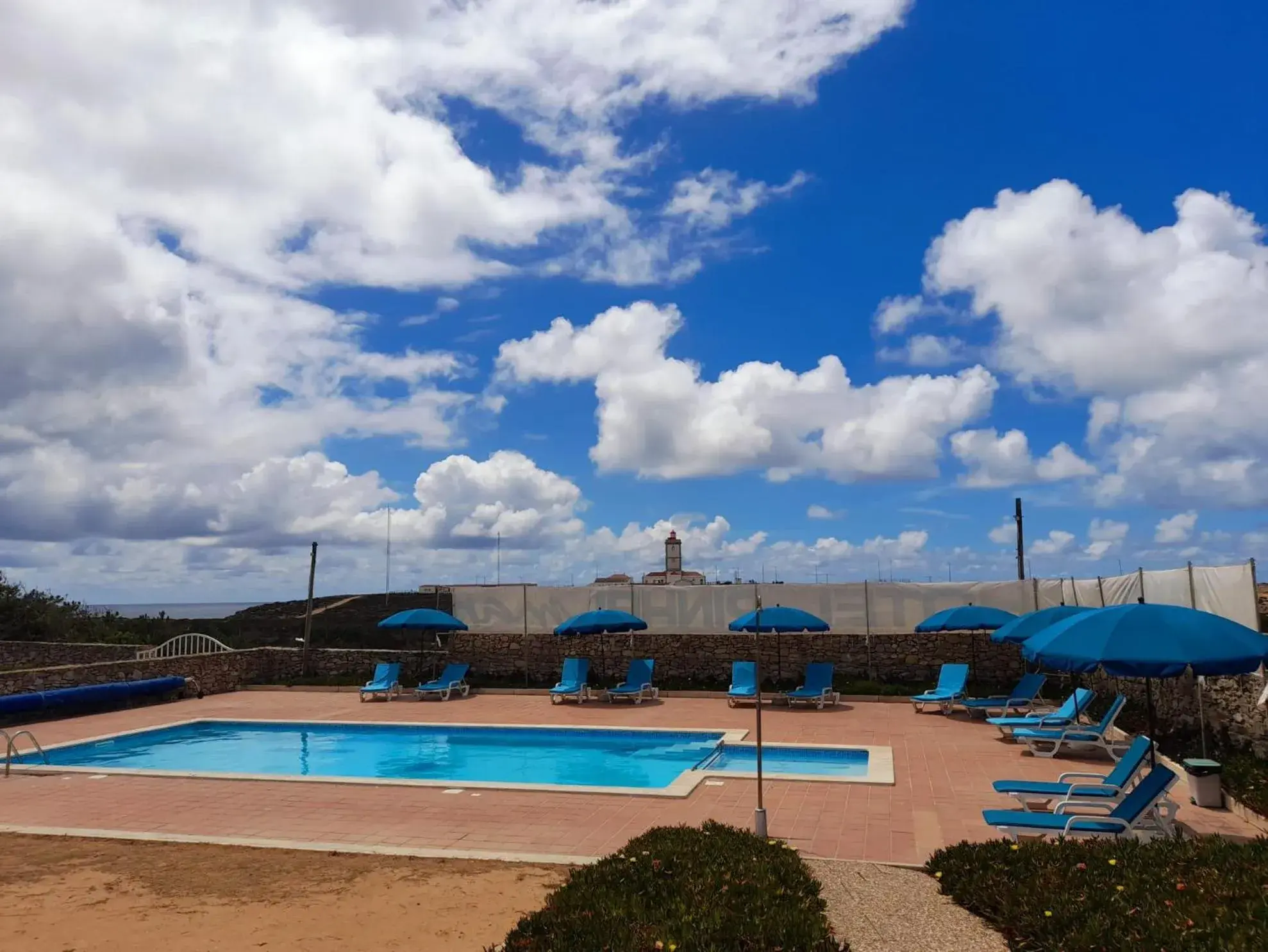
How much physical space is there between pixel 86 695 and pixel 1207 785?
733 inches

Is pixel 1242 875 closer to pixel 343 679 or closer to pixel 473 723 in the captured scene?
pixel 473 723

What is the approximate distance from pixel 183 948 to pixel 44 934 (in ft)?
3.61

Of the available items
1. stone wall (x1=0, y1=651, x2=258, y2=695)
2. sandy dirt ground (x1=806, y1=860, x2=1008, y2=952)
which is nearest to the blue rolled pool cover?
stone wall (x1=0, y1=651, x2=258, y2=695)

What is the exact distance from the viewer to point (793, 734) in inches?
562

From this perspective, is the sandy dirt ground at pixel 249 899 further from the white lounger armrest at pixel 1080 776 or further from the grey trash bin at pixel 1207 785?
the grey trash bin at pixel 1207 785

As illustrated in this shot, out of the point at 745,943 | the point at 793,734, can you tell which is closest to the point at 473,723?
the point at 793,734

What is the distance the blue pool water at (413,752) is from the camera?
13.0 m

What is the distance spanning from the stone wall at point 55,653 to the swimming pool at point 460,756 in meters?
9.49

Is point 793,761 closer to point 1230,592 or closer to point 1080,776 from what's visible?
point 1080,776

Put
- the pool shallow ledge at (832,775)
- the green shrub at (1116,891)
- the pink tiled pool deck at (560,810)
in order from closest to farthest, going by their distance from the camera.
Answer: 1. the green shrub at (1116,891)
2. the pink tiled pool deck at (560,810)
3. the pool shallow ledge at (832,775)

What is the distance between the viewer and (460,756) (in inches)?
565

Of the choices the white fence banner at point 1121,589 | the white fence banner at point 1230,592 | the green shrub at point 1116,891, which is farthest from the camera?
the white fence banner at point 1121,589

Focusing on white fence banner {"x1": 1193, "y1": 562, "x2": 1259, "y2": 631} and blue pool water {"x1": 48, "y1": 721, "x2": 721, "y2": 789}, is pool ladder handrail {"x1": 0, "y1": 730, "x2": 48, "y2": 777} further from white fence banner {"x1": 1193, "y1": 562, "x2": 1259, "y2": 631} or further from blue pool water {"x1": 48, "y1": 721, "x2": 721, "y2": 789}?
white fence banner {"x1": 1193, "y1": 562, "x2": 1259, "y2": 631}

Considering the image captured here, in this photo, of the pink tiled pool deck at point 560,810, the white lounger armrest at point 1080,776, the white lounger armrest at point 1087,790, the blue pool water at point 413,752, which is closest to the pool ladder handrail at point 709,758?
the blue pool water at point 413,752
